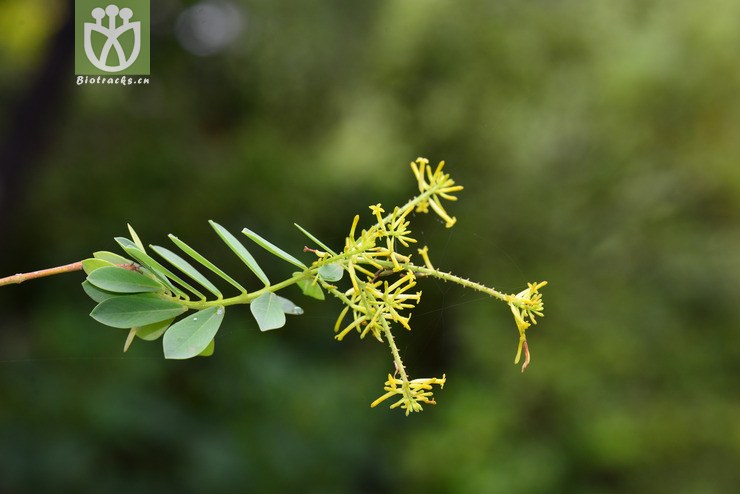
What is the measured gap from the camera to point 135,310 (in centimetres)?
47

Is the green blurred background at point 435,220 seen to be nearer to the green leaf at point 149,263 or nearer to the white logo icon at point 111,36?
the white logo icon at point 111,36

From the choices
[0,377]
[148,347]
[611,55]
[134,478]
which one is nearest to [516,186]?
[611,55]

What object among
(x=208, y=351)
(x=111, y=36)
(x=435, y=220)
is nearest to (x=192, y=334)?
(x=208, y=351)

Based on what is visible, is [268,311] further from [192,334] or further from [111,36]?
[111,36]

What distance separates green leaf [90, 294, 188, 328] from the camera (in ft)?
1.51

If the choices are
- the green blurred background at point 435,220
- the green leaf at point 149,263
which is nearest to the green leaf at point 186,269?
the green leaf at point 149,263

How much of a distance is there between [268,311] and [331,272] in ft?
0.13

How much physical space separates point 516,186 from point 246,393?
3.45ft

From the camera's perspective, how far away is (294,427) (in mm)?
2367

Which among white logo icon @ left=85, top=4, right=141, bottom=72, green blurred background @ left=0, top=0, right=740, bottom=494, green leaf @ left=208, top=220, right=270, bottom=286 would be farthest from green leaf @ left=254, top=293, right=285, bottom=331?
green blurred background @ left=0, top=0, right=740, bottom=494

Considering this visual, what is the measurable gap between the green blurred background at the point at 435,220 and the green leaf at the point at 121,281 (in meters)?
1.94

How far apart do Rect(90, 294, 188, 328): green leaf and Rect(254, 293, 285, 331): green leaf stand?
40 mm

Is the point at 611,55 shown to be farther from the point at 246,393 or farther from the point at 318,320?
the point at 246,393

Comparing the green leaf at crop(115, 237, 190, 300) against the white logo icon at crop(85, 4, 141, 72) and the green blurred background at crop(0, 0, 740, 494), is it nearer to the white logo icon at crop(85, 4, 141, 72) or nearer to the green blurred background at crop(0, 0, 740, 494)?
the white logo icon at crop(85, 4, 141, 72)
